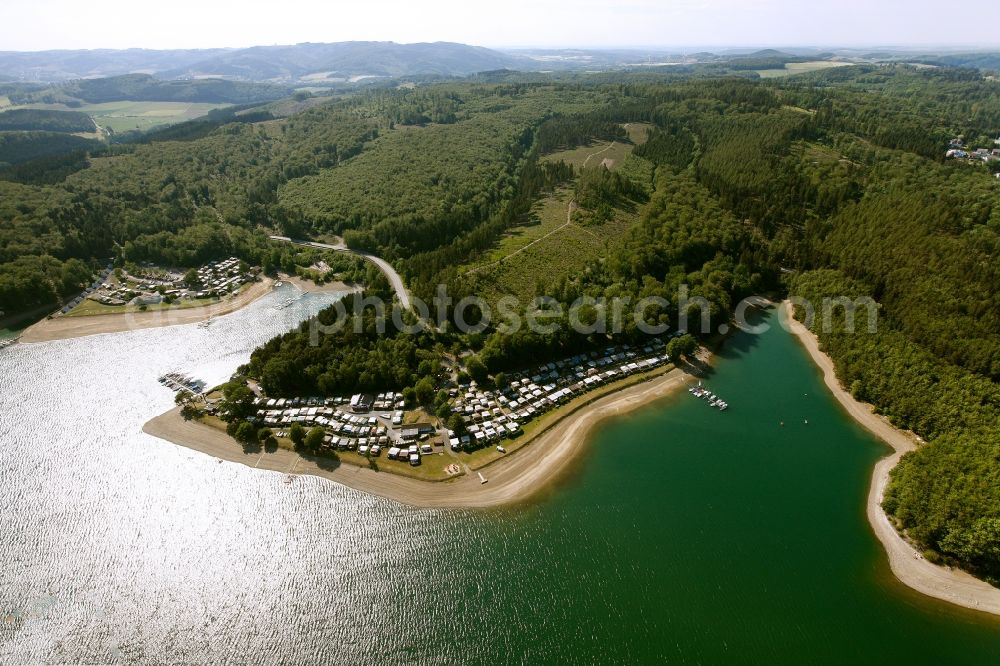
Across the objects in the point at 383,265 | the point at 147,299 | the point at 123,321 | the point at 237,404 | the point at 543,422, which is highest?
the point at 383,265

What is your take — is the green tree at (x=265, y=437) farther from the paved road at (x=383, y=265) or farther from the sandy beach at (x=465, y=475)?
the paved road at (x=383, y=265)

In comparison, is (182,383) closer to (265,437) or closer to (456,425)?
(265,437)

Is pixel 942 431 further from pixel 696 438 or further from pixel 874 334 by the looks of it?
pixel 696 438

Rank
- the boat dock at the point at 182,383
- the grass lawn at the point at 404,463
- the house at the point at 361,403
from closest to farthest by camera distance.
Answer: the grass lawn at the point at 404,463, the house at the point at 361,403, the boat dock at the point at 182,383

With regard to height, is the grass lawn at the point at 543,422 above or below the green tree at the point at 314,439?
below

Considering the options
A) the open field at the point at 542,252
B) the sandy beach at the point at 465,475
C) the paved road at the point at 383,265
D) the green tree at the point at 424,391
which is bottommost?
the sandy beach at the point at 465,475

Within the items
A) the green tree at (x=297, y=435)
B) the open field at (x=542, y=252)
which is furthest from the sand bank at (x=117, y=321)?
the open field at (x=542, y=252)

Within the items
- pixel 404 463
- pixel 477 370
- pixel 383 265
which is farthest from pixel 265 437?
pixel 383 265
